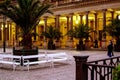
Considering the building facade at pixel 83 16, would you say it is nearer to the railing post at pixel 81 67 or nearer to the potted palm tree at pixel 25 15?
the potted palm tree at pixel 25 15

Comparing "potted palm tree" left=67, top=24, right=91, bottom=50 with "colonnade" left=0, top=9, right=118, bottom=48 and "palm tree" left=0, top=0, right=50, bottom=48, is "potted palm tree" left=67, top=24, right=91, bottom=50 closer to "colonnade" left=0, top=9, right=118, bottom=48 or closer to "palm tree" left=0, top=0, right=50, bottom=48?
"colonnade" left=0, top=9, right=118, bottom=48

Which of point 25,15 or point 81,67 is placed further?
point 25,15

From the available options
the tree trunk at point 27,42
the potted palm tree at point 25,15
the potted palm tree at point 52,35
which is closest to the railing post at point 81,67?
the tree trunk at point 27,42

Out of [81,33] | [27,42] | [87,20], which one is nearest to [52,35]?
[87,20]

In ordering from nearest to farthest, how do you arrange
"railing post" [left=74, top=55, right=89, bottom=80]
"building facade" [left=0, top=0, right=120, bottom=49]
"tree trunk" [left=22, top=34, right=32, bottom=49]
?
1. "railing post" [left=74, top=55, right=89, bottom=80]
2. "tree trunk" [left=22, top=34, right=32, bottom=49]
3. "building facade" [left=0, top=0, right=120, bottom=49]

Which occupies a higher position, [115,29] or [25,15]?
[25,15]

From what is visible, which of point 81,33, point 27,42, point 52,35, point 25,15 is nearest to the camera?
point 27,42

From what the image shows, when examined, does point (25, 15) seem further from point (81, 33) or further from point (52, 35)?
point (52, 35)

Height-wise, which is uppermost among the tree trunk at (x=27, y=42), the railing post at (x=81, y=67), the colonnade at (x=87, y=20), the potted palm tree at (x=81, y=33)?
the colonnade at (x=87, y=20)

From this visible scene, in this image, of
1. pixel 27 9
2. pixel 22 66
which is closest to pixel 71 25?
pixel 27 9

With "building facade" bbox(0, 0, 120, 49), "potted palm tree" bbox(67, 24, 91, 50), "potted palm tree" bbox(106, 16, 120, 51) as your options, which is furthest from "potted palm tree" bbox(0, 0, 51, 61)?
"building facade" bbox(0, 0, 120, 49)

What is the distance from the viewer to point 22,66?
1892 centimetres

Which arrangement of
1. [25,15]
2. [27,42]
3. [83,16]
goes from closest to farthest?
[27,42] → [25,15] → [83,16]

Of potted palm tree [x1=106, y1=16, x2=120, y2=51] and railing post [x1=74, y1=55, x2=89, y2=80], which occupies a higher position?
potted palm tree [x1=106, y1=16, x2=120, y2=51]
